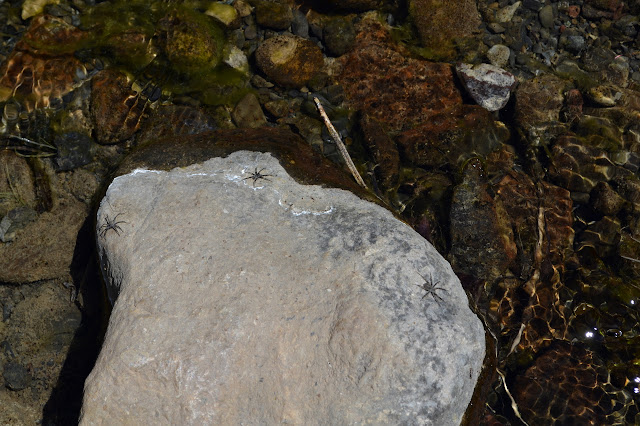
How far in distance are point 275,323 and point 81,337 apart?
2853 millimetres

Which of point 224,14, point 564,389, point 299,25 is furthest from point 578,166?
point 224,14

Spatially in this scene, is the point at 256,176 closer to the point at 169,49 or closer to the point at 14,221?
the point at 169,49

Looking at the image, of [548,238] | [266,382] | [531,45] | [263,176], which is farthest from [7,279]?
[531,45]

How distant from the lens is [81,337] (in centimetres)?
529

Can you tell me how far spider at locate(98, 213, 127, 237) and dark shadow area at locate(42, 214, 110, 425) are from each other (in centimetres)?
84

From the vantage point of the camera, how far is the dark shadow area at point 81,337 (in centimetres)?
505

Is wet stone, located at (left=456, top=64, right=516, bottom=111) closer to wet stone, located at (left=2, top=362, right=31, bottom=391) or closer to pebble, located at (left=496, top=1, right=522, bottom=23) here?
pebble, located at (left=496, top=1, right=522, bottom=23)

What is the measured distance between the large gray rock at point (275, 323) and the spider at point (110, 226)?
2 centimetres

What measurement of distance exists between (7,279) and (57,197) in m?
1.11

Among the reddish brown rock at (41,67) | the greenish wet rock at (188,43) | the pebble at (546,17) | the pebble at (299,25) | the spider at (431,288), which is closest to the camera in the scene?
the spider at (431,288)

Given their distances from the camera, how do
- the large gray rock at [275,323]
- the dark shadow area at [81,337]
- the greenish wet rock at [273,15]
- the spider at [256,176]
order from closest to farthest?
the large gray rock at [275,323]
the spider at [256,176]
the dark shadow area at [81,337]
the greenish wet rock at [273,15]

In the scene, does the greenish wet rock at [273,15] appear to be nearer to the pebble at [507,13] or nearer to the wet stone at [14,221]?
the pebble at [507,13]

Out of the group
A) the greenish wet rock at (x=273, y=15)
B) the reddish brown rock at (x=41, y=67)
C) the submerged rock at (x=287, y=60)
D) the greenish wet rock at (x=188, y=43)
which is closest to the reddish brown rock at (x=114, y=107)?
the reddish brown rock at (x=41, y=67)

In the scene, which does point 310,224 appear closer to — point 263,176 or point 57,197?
point 263,176
